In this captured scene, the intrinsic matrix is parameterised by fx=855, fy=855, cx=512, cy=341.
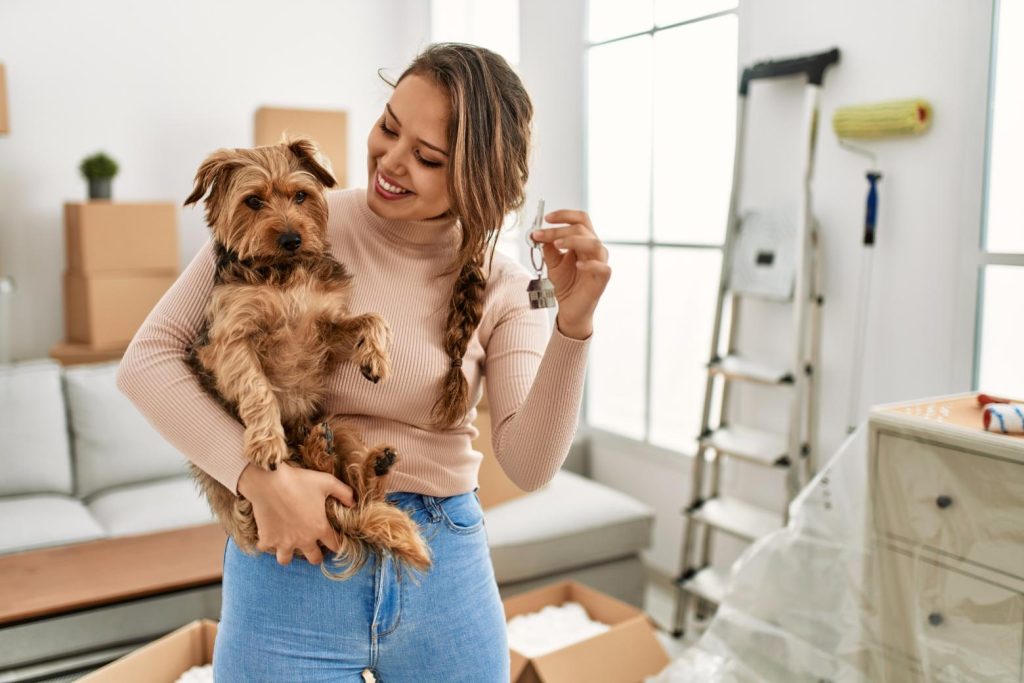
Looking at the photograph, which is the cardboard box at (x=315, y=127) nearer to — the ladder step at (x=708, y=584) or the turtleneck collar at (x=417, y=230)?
the ladder step at (x=708, y=584)

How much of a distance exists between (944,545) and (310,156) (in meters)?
1.51

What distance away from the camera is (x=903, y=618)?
190cm

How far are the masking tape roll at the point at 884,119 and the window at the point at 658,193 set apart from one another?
2.05 feet

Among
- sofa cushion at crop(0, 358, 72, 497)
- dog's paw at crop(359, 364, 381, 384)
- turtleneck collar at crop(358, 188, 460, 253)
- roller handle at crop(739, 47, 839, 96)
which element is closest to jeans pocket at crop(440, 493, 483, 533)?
dog's paw at crop(359, 364, 381, 384)

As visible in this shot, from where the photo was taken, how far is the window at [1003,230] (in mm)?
2170

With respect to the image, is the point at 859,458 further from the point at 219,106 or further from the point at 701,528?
the point at 219,106

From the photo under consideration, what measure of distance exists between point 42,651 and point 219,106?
3.71 m

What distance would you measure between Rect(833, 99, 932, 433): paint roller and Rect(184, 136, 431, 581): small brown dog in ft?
5.77

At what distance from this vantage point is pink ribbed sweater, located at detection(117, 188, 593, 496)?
3.59 feet

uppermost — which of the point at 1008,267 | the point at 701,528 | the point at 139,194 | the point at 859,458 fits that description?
the point at 139,194

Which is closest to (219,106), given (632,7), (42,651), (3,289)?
(3,289)

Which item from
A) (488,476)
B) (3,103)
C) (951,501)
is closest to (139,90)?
(3,103)

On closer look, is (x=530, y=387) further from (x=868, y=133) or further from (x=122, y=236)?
(x=122, y=236)

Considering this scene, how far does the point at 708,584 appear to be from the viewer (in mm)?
2938
